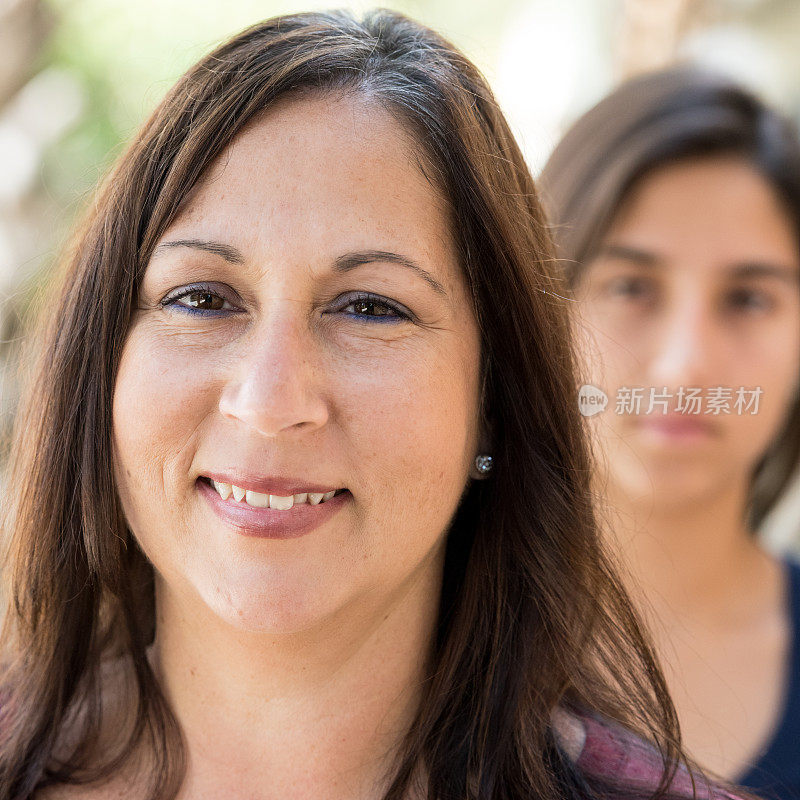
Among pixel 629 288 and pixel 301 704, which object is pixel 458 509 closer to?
pixel 301 704

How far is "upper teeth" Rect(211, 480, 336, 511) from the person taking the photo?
5.14ft

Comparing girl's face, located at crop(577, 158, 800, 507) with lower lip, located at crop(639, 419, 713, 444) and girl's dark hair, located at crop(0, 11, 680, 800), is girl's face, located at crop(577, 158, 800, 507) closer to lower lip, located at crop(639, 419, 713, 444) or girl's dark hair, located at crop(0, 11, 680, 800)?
lower lip, located at crop(639, 419, 713, 444)

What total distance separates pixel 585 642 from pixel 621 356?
946mm

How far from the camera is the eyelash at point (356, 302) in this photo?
1639 mm

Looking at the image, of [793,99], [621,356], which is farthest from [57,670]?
[793,99]

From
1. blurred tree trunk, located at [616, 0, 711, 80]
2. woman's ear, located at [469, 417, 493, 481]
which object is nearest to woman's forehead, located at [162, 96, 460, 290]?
woman's ear, located at [469, 417, 493, 481]

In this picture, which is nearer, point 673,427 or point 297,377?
point 297,377

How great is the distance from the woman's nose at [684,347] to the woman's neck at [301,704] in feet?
3.38

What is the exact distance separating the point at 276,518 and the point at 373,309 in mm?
363

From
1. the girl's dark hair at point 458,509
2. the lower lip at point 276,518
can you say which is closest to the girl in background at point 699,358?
the girl's dark hair at point 458,509

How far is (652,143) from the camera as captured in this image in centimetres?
275

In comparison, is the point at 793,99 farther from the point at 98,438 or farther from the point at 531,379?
the point at 98,438

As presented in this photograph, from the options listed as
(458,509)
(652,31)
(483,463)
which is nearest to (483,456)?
(483,463)

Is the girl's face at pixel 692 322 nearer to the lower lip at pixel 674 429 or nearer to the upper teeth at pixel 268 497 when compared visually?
the lower lip at pixel 674 429
